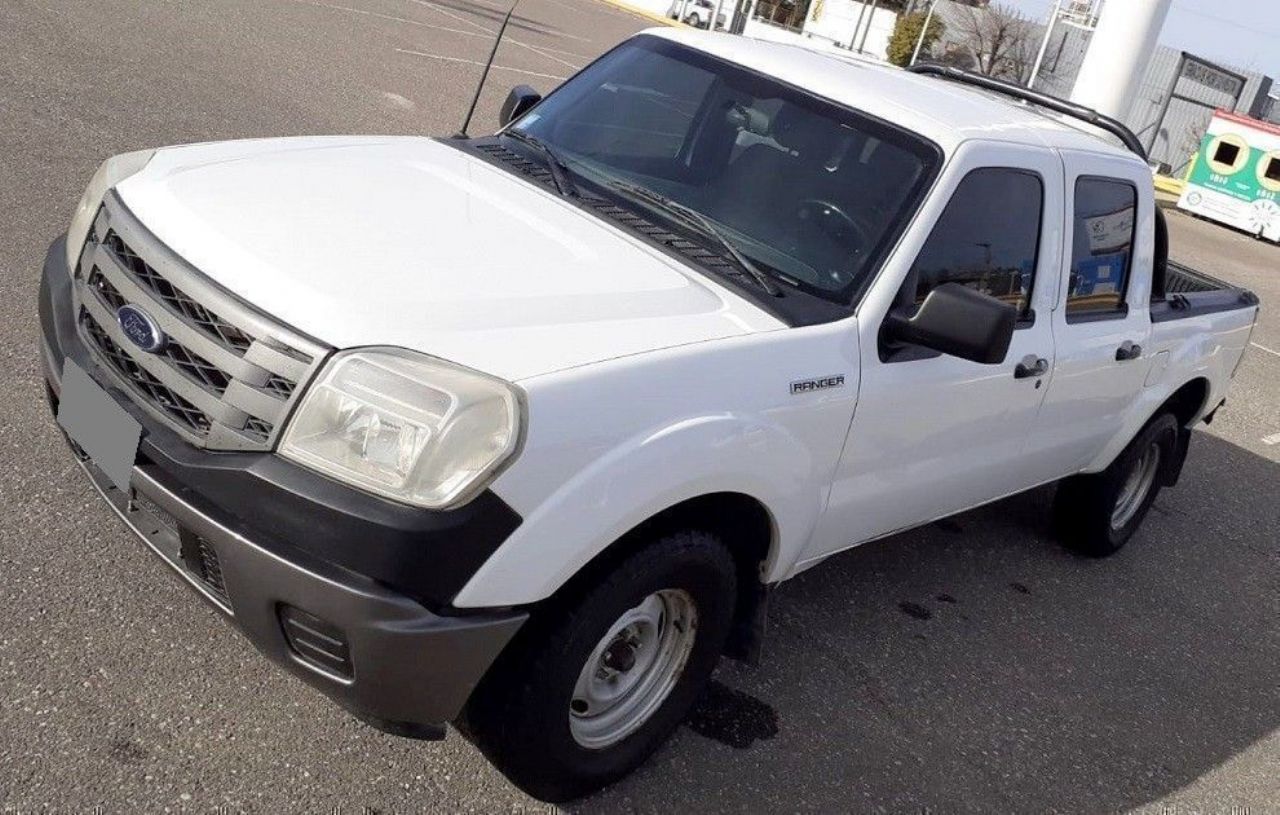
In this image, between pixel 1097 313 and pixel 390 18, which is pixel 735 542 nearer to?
pixel 1097 313

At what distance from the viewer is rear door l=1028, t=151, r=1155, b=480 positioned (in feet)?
15.1

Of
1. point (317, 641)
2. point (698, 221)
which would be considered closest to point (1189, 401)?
point (698, 221)

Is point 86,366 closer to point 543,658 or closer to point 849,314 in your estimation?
point 543,658

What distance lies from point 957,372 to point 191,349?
228cm

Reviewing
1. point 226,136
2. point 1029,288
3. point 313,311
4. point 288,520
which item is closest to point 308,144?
point 313,311

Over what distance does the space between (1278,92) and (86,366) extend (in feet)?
163

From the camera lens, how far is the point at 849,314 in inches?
141

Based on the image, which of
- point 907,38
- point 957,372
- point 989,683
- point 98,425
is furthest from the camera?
point 907,38

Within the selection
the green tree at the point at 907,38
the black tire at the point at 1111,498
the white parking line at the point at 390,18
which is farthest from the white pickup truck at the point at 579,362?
the green tree at the point at 907,38

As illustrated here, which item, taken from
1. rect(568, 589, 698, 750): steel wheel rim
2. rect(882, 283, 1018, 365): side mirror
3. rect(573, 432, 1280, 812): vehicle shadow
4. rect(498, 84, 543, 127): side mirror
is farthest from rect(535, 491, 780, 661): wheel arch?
rect(498, 84, 543, 127): side mirror

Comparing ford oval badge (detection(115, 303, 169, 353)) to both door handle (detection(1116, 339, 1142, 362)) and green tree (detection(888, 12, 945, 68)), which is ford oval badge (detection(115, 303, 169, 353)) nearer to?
door handle (detection(1116, 339, 1142, 362))

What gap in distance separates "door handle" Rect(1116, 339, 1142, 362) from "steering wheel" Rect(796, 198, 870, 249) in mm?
1720

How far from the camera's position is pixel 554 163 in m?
4.14

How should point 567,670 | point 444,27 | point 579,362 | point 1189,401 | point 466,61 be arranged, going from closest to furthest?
1. point 579,362
2. point 567,670
3. point 1189,401
4. point 466,61
5. point 444,27
